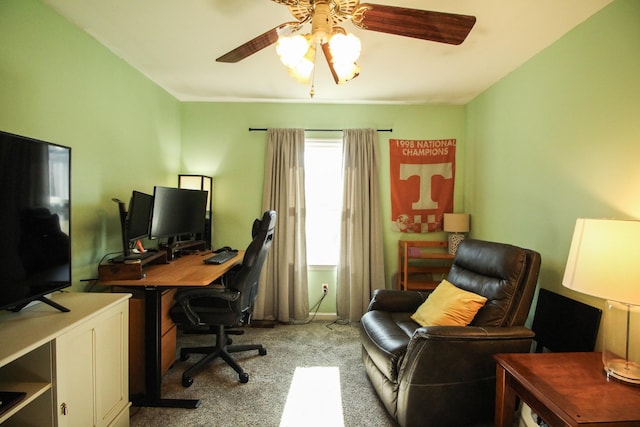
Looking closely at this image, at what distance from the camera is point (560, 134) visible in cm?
208

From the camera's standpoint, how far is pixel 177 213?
2725mm

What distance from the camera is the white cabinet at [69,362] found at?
120 centimetres

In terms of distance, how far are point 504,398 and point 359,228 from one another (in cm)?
205

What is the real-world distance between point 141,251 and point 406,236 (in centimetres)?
262

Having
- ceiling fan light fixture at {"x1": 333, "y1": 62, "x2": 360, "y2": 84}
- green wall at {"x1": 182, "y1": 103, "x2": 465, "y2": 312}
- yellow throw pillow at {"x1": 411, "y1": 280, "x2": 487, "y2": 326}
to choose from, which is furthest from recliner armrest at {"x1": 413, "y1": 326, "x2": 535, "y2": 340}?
green wall at {"x1": 182, "y1": 103, "x2": 465, "y2": 312}

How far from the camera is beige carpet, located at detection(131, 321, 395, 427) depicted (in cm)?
184

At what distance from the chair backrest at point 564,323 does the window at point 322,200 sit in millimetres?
1948

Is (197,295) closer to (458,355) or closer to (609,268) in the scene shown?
(458,355)

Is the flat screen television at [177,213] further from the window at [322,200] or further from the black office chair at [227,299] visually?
the window at [322,200]

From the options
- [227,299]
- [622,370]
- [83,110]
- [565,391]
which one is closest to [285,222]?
[227,299]

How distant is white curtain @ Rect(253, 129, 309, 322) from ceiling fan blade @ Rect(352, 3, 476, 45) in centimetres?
204

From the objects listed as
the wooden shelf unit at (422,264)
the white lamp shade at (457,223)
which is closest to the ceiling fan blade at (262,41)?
the wooden shelf unit at (422,264)

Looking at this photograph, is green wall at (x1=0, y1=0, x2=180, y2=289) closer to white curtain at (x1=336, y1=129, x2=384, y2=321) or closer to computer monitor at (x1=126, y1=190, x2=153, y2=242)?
computer monitor at (x1=126, y1=190, x2=153, y2=242)

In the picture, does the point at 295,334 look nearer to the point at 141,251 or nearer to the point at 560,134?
the point at 141,251
